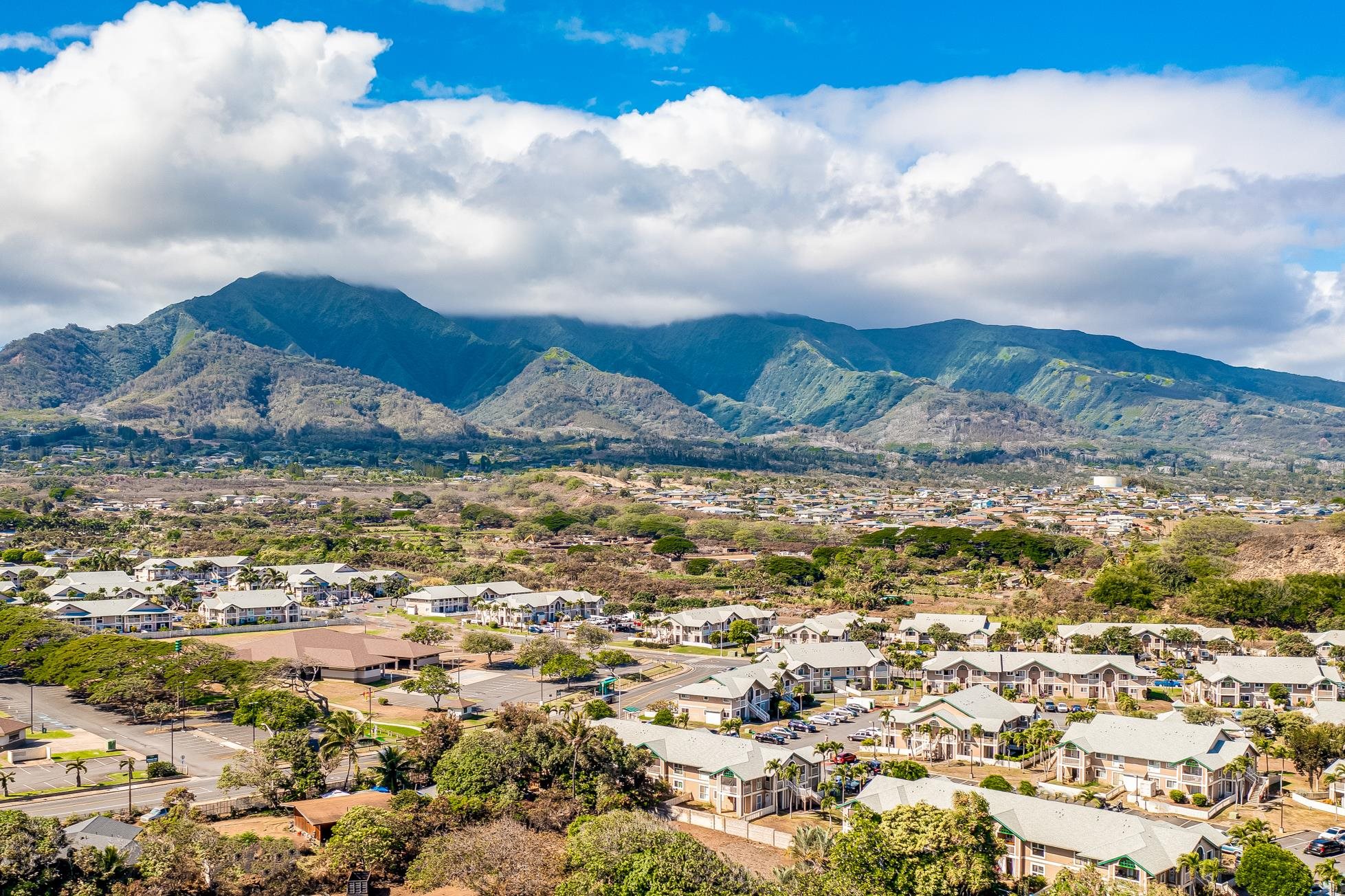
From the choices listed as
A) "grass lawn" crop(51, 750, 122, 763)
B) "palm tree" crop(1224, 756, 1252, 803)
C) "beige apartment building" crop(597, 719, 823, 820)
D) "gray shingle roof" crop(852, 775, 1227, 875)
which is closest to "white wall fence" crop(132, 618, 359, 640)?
"grass lawn" crop(51, 750, 122, 763)

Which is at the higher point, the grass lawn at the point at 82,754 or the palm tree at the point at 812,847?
the palm tree at the point at 812,847

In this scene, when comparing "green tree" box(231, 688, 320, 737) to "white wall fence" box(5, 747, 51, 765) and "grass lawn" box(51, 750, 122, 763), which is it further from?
"white wall fence" box(5, 747, 51, 765)

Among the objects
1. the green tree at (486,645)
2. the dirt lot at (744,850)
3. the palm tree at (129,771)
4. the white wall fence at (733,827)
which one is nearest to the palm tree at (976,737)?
the white wall fence at (733,827)

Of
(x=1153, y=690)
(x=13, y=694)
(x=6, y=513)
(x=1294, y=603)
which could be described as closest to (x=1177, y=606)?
(x=1294, y=603)

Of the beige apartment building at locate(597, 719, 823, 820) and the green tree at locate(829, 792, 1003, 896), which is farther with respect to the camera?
the beige apartment building at locate(597, 719, 823, 820)

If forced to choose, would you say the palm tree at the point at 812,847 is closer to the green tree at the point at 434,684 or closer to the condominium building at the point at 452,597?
the green tree at the point at 434,684

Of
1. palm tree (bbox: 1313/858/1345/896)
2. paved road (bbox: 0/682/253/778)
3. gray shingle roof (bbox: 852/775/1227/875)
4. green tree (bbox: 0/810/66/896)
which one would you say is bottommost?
paved road (bbox: 0/682/253/778)
